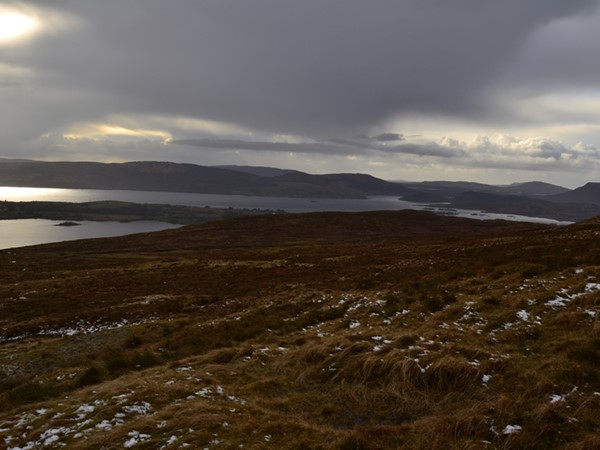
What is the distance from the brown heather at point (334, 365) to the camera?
8680 millimetres

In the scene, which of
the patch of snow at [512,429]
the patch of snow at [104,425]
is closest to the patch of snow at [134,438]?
the patch of snow at [104,425]

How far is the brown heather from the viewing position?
8680 mm

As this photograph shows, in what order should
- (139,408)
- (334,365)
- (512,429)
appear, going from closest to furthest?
(512,429)
(139,408)
(334,365)

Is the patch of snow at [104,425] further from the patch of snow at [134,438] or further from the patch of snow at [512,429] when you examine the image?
the patch of snow at [512,429]

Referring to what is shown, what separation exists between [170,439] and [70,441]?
99.8 inches

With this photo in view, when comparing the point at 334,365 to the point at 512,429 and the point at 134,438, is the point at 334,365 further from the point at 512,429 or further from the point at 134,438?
the point at 134,438

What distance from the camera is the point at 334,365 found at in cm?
1313

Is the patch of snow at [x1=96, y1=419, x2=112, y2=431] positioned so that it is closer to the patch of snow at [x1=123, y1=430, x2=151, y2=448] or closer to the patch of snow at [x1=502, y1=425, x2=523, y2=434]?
the patch of snow at [x1=123, y1=430, x2=151, y2=448]

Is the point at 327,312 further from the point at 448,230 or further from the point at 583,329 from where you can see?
the point at 448,230

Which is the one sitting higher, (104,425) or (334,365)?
(334,365)

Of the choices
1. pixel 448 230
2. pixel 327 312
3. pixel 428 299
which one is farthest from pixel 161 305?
pixel 448 230

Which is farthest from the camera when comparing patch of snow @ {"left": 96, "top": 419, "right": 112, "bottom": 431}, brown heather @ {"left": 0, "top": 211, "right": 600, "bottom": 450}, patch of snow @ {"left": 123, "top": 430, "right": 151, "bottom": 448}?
patch of snow @ {"left": 96, "top": 419, "right": 112, "bottom": 431}

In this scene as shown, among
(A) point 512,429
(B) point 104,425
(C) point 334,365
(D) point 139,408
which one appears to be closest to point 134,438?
(B) point 104,425

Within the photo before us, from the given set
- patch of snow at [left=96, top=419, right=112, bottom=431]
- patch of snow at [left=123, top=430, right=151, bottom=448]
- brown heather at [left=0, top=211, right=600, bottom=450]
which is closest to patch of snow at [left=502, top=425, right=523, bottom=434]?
brown heather at [left=0, top=211, right=600, bottom=450]
